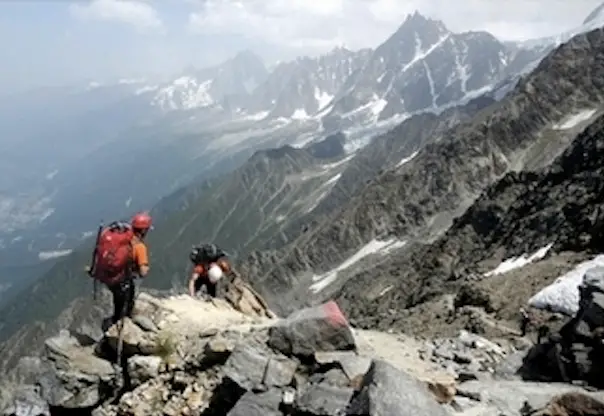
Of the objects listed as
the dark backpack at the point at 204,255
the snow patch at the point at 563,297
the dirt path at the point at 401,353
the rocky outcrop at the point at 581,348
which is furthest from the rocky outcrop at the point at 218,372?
the snow patch at the point at 563,297

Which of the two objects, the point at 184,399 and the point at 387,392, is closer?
the point at 387,392

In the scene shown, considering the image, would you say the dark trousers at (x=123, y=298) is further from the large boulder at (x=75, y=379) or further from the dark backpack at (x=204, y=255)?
the dark backpack at (x=204, y=255)

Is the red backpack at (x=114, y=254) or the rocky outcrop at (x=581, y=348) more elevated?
the red backpack at (x=114, y=254)

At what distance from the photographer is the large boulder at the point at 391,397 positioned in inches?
438

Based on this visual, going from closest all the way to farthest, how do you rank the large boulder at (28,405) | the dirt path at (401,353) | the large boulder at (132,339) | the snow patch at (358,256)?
the dirt path at (401,353), the large boulder at (28,405), the large boulder at (132,339), the snow patch at (358,256)

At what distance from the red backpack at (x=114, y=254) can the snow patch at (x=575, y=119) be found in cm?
14518

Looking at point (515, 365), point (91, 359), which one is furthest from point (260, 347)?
point (515, 365)

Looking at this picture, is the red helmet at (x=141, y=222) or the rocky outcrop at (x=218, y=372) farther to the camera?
the red helmet at (x=141, y=222)

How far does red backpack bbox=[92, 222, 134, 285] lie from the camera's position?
57.1 feet

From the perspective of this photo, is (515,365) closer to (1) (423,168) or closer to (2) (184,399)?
(2) (184,399)

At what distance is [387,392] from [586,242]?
26.5 m

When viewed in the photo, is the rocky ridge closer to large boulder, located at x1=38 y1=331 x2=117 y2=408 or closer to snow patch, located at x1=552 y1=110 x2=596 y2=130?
large boulder, located at x1=38 y1=331 x2=117 y2=408

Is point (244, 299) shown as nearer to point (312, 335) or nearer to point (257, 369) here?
point (312, 335)

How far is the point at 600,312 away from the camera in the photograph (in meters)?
15.1
